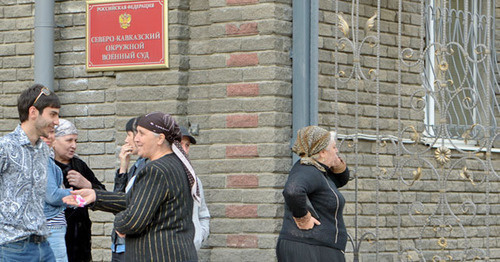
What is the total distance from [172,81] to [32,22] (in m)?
1.48

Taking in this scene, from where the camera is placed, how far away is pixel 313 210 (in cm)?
657

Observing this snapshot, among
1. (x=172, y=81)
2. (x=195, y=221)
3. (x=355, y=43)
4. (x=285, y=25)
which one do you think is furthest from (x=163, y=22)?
(x=195, y=221)

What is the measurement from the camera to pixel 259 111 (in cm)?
773

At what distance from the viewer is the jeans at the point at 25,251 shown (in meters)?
Result: 5.83

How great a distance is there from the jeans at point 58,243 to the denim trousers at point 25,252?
75 centimetres

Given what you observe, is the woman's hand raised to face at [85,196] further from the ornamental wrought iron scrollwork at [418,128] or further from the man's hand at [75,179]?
the ornamental wrought iron scrollwork at [418,128]

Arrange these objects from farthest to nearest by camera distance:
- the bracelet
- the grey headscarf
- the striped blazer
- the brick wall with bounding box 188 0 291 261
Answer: the brick wall with bounding box 188 0 291 261, the grey headscarf, the bracelet, the striped blazer

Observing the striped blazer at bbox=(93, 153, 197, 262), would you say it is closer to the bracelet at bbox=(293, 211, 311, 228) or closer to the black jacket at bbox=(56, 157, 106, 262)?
the bracelet at bbox=(293, 211, 311, 228)

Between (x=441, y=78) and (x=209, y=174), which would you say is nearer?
(x=441, y=78)


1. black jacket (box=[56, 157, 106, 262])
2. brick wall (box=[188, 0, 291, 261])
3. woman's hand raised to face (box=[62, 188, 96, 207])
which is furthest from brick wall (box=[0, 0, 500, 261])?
woman's hand raised to face (box=[62, 188, 96, 207])

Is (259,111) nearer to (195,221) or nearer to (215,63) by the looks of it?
(215,63)

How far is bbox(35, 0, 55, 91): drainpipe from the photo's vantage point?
332 inches

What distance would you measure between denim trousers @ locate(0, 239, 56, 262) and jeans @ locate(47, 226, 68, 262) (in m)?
0.75

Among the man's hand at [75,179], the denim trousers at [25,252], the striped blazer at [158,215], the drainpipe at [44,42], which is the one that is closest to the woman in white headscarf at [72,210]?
the man's hand at [75,179]
